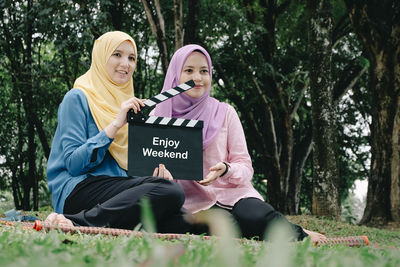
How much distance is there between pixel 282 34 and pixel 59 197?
1197 centimetres

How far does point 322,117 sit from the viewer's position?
9117mm

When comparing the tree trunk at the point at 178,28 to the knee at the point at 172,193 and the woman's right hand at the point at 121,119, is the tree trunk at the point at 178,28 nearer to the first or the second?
the woman's right hand at the point at 121,119

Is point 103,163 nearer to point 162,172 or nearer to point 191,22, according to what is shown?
point 162,172

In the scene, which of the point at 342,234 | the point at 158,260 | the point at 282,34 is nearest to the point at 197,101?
the point at 158,260

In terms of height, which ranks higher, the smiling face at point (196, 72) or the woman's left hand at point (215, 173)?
the smiling face at point (196, 72)

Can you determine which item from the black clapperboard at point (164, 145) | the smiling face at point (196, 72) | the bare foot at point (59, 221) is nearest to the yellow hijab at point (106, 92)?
the black clapperboard at point (164, 145)

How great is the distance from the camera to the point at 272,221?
Result: 3705 millimetres

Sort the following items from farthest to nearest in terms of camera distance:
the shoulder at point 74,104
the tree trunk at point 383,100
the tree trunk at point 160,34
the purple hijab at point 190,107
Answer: the tree trunk at point 160,34
the tree trunk at point 383,100
the purple hijab at point 190,107
the shoulder at point 74,104

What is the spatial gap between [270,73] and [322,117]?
412cm

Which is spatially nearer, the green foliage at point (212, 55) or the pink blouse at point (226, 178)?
the pink blouse at point (226, 178)

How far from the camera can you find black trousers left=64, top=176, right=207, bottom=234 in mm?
3377

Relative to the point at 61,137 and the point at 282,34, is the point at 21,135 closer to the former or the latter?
the point at 282,34

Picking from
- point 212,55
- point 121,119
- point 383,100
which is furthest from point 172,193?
point 212,55

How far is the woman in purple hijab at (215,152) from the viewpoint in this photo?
3820 millimetres
